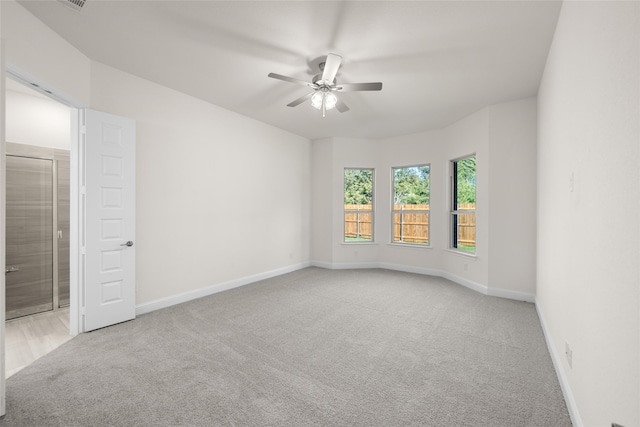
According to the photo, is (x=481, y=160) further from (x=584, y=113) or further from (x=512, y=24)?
(x=584, y=113)

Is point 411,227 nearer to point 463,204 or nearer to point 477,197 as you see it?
point 463,204

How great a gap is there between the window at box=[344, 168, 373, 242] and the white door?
4.27 metres

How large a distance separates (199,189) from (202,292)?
4.97 feet

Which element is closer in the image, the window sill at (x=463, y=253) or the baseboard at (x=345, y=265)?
the window sill at (x=463, y=253)

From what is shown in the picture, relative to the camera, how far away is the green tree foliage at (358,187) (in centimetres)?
658

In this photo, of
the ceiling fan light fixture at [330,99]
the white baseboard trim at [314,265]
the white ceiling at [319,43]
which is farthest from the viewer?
the white baseboard trim at [314,265]

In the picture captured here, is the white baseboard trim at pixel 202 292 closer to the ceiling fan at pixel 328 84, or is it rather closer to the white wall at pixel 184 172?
the white wall at pixel 184 172

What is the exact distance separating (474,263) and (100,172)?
17.3ft

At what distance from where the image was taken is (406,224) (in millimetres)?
6250

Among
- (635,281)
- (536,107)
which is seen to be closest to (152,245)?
(635,281)

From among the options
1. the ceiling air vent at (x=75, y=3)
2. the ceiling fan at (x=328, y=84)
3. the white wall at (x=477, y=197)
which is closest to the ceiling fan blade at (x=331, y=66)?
the ceiling fan at (x=328, y=84)

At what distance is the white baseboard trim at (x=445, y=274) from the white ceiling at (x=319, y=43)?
2783 millimetres

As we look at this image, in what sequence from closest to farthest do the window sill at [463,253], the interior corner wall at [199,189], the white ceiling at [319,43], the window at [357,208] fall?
the white ceiling at [319,43] < the interior corner wall at [199,189] < the window sill at [463,253] < the window at [357,208]

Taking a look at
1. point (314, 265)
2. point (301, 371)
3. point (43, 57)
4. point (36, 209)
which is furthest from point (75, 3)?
point (314, 265)
